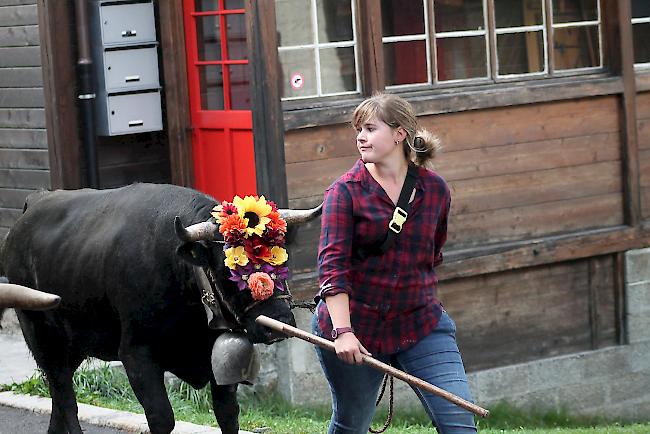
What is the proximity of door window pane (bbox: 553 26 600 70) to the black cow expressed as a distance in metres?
5.22

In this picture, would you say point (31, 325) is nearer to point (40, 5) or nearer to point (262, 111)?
point (262, 111)

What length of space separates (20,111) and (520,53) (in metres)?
3.98

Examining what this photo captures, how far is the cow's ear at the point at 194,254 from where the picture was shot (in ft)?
19.6

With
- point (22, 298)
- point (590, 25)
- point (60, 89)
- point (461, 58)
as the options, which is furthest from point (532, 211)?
point (22, 298)

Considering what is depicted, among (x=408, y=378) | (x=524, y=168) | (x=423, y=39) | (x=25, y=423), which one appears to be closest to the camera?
(x=408, y=378)

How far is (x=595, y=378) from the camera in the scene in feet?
38.5

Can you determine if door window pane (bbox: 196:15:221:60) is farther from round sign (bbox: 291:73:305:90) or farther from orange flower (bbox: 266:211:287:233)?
orange flower (bbox: 266:211:287:233)

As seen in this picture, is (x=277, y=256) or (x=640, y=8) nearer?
(x=277, y=256)

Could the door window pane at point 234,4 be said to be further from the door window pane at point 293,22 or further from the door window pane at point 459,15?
the door window pane at point 459,15

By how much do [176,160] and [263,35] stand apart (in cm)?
165

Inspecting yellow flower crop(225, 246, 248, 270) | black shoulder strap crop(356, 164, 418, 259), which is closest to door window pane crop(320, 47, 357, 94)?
yellow flower crop(225, 246, 248, 270)

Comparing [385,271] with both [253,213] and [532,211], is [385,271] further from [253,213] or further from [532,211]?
[532,211]

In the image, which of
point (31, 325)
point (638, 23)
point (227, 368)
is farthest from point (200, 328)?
point (638, 23)

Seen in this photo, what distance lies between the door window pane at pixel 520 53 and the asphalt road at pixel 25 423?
466cm
